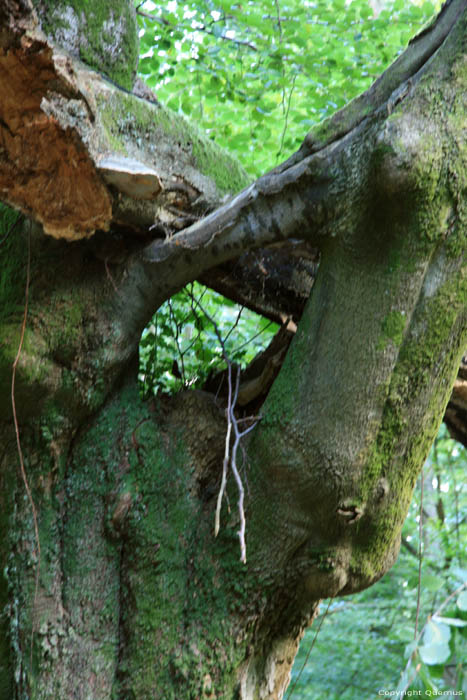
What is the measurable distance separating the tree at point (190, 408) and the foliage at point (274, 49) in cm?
200

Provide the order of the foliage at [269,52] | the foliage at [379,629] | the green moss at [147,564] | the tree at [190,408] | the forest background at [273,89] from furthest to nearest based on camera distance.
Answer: the foliage at [379,629]
the foliage at [269,52]
the forest background at [273,89]
the green moss at [147,564]
the tree at [190,408]

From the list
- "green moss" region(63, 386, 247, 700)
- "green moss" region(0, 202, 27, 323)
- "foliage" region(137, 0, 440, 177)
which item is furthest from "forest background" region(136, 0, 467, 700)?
"green moss" region(0, 202, 27, 323)

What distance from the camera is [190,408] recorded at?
2.67 meters

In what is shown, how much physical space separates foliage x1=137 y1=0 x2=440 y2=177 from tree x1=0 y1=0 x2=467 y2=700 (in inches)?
78.7

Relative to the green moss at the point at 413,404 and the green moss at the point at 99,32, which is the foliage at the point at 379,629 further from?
the green moss at the point at 99,32

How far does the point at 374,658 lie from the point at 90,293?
15.1 ft

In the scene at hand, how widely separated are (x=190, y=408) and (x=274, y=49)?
3407mm

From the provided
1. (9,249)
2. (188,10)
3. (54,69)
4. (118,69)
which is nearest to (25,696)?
(9,249)

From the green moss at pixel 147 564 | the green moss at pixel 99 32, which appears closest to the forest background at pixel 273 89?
the green moss at pixel 147 564

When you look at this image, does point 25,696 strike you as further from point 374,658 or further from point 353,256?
point 374,658

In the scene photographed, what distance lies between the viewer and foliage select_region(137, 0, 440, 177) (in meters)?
4.43

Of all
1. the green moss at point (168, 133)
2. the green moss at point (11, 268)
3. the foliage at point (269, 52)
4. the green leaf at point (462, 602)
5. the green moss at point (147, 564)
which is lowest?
the green leaf at point (462, 602)

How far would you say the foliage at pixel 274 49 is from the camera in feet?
14.5

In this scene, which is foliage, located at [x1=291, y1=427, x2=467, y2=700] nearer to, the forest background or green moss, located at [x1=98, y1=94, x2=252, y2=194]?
the forest background
